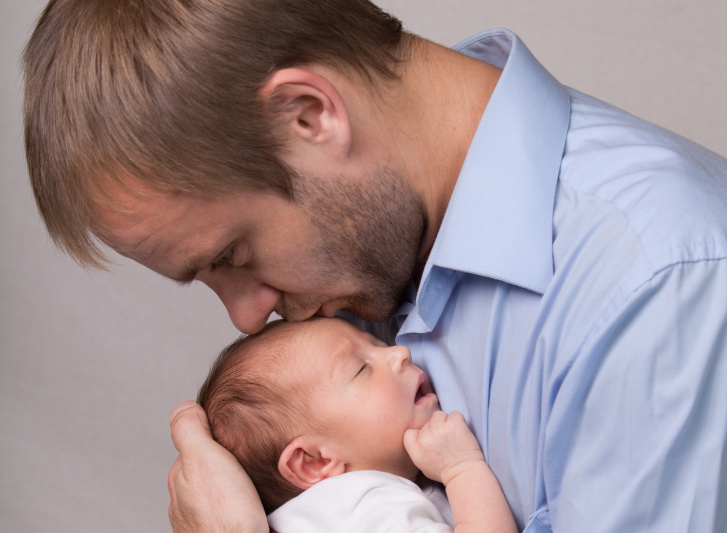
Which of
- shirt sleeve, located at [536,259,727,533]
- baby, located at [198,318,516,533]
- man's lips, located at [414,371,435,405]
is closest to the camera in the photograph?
shirt sleeve, located at [536,259,727,533]

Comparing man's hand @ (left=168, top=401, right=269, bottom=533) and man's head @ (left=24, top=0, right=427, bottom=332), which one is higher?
man's head @ (left=24, top=0, right=427, bottom=332)

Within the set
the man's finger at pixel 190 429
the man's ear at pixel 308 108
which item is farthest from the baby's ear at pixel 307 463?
the man's ear at pixel 308 108

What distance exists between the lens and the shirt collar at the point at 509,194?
63.9 inches

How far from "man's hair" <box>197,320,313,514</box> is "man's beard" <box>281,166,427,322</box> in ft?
0.56

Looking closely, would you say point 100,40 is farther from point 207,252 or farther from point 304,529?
point 304,529

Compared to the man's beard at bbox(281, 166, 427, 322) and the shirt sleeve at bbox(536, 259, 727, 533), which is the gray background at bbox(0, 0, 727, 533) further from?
the shirt sleeve at bbox(536, 259, 727, 533)

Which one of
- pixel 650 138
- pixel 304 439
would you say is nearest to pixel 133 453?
pixel 304 439

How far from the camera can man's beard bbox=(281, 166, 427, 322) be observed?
173cm

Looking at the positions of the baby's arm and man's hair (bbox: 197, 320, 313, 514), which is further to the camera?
man's hair (bbox: 197, 320, 313, 514)

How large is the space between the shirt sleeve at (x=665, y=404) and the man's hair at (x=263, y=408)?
0.79m

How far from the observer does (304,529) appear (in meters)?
1.88

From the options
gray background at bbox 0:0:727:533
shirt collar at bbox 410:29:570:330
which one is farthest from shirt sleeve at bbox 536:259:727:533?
gray background at bbox 0:0:727:533

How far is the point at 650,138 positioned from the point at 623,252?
34 cm

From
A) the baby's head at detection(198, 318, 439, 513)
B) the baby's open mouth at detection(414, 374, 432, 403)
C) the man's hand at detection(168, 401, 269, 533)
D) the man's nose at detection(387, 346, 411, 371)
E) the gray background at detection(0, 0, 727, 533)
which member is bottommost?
the gray background at detection(0, 0, 727, 533)
